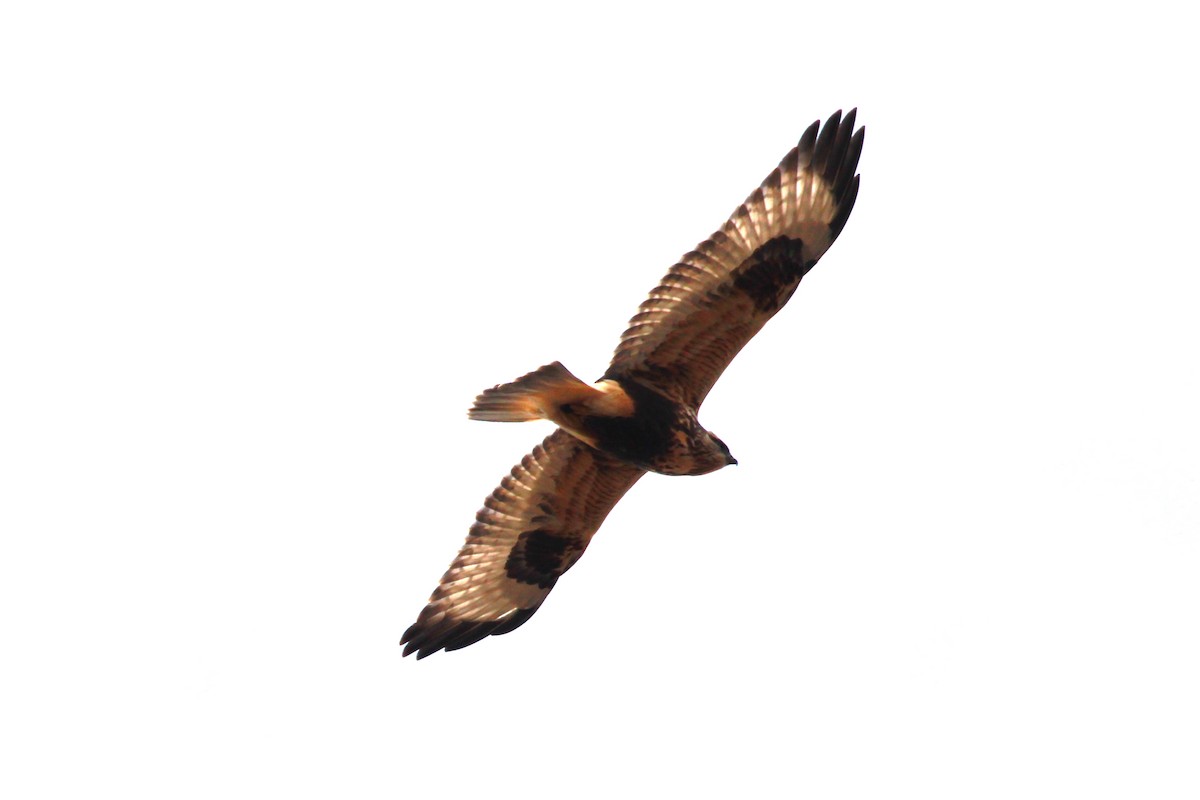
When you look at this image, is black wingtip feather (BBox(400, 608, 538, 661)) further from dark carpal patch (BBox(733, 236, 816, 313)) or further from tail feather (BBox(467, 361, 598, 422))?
dark carpal patch (BBox(733, 236, 816, 313))

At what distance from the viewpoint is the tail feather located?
10562mm

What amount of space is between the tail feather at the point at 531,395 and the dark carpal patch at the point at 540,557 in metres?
1.46

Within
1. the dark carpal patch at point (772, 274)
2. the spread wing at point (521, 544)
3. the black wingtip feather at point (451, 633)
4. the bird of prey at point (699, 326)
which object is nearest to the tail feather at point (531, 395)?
the bird of prey at point (699, 326)

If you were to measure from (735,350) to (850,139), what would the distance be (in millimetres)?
1461

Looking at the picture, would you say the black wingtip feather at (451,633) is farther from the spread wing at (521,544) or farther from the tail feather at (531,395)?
the tail feather at (531,395)

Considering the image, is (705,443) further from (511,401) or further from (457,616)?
(457,616)

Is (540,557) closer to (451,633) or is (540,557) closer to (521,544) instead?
(521,544)

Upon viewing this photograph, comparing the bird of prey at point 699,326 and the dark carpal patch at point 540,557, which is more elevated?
the bird of prey at point 699,326

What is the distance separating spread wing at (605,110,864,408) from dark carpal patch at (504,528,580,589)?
159 cm

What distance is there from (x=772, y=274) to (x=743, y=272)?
0.56 feet

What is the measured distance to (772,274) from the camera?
1086 centimetres

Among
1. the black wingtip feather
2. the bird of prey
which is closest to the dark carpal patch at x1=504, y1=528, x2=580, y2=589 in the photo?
the black wingtip feather

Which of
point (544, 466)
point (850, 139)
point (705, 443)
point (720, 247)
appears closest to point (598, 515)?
point (544, 466)

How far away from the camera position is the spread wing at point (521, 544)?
11.9 meters
